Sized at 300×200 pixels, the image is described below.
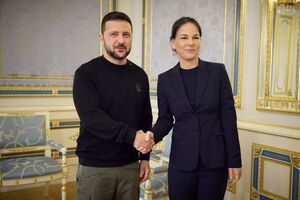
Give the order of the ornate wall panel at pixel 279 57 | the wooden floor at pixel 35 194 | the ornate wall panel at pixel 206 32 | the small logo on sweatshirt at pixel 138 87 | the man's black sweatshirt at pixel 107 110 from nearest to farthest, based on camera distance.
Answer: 1. the man's black sweatshirt at pixel 107 110
2. the small logo on sweatshirt at pixel 138 87
3. the ornate wall panel at pixel 279 57
4. the ornate wall panel at pixel 206 32
5. the wooden floor at pixel 35 194

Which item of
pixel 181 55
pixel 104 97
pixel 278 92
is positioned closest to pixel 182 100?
pixel 181 55

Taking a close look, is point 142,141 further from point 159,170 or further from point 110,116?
point 159,170

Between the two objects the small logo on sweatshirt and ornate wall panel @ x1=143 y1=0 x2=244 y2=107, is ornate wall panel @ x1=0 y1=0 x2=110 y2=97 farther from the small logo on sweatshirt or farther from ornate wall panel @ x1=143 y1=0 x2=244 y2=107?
the small logo on sweatshirt

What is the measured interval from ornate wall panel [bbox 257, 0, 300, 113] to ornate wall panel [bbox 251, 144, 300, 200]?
0.28 metres

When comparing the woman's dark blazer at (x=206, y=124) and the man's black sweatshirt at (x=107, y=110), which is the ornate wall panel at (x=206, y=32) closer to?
the woman's dark blazer at (x=206, y=124)

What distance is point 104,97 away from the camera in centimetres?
133

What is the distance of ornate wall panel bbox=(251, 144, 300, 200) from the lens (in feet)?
6.37

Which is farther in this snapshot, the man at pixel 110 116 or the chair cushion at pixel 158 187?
the chair cushion at pixel 158 187

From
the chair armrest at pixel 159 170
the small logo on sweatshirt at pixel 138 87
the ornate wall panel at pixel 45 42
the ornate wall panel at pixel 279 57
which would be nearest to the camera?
the small logo on sweatshirt at pixel 138 87

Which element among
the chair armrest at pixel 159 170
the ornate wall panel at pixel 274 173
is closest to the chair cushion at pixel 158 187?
the chair armrest at pixel 159 170

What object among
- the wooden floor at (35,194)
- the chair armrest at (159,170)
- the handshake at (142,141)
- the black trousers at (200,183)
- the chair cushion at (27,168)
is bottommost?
the wooden floor at (35,194)

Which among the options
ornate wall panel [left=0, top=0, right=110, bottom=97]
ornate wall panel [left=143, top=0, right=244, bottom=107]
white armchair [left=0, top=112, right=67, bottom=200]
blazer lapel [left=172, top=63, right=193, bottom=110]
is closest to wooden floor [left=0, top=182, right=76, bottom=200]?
white armchair [left=0, top=112, right=67, bottom=200]

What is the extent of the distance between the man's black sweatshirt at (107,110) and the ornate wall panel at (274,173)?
1055mm

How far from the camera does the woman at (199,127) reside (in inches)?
56.4
